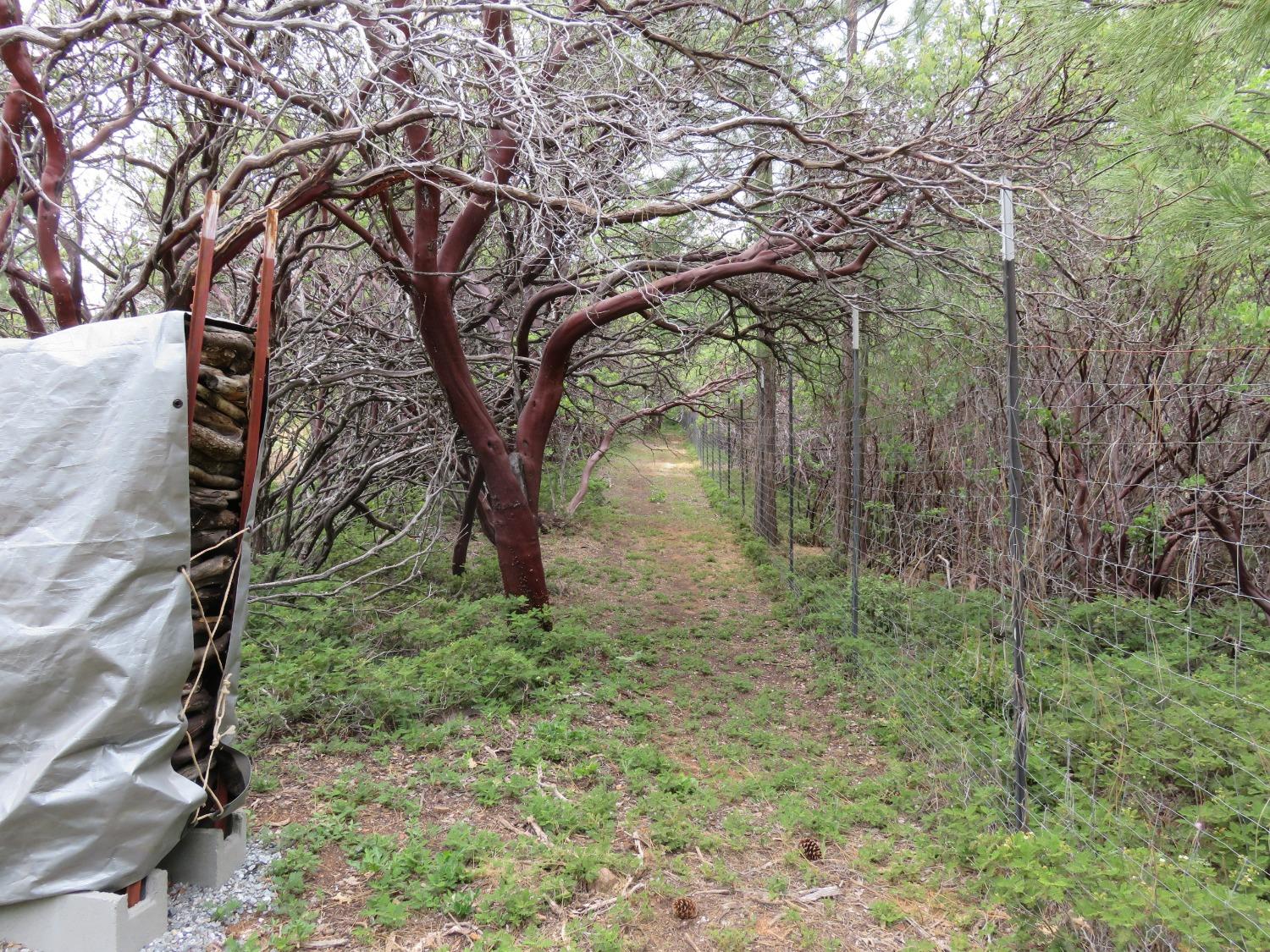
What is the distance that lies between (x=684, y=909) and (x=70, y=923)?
2033mm

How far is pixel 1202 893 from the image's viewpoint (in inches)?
90.7

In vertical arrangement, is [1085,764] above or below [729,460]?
below

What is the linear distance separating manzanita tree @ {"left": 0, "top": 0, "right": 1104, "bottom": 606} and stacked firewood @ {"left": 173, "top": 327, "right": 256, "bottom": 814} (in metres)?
1.14

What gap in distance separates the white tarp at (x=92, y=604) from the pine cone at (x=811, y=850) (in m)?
2.50

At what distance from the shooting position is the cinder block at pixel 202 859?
8.78 feet

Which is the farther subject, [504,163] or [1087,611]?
[504,163]

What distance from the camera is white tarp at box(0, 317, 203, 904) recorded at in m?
2.07

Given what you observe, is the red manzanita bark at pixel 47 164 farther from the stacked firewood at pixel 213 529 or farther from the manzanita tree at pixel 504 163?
the stacked firewood at pixel 213 529

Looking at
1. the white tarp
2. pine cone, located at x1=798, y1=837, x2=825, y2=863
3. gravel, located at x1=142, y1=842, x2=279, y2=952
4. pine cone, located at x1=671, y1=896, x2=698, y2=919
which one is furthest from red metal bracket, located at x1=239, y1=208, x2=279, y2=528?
pine cone, located at x1=798, y1=837, x2=825, y2=863

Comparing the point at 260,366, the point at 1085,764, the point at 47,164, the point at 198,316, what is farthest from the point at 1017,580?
the point at 47,164

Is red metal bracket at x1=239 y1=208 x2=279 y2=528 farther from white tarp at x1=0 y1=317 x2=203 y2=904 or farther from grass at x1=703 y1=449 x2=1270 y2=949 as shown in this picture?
grass at x1=703 y1=449 x2=1270 y2=949

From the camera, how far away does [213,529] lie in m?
2.71

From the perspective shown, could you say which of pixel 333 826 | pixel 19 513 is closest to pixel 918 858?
pixel 333 826

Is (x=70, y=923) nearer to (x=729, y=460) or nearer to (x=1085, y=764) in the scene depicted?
(x=1085, y=764)
